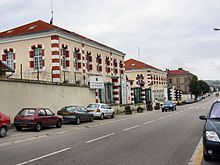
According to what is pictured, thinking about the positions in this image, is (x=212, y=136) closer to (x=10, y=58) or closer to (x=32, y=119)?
(x=32, y=119)

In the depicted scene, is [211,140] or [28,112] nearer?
[211,140]

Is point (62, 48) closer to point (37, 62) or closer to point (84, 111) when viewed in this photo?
point (37, 62)

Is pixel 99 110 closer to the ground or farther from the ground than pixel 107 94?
closer to the ground

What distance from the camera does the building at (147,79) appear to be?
76231mm

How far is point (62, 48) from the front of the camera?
38.3 metres

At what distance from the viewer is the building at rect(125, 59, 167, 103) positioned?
250 feet

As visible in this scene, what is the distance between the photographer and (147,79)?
82.4 m

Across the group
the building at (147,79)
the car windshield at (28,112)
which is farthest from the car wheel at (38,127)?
the building at (147,79)

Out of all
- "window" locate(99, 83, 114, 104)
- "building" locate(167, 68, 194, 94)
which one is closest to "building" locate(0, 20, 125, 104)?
"window" locate(99, 83, 114, 104)

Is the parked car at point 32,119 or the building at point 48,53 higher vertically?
the building at point 48,53

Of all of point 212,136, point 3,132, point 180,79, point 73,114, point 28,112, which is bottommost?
point 3,132

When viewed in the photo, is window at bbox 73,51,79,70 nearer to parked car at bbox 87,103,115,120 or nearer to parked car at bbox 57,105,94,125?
parked car at bbox 87,103,115,120

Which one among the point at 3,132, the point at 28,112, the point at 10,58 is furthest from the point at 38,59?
the point at 3,132

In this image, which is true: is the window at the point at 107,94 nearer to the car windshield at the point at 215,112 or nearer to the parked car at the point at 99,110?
the parked car at the point at 99,110
